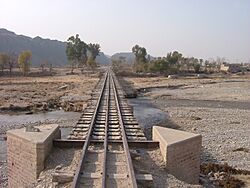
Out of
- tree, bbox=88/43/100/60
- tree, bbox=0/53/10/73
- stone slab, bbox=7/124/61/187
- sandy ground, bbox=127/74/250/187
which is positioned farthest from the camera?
tree, bbox=88/43/100/60

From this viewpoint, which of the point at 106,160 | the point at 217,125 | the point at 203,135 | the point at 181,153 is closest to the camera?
the point at 106,160

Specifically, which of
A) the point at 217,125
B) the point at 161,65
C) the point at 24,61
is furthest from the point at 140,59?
the point at 217,125

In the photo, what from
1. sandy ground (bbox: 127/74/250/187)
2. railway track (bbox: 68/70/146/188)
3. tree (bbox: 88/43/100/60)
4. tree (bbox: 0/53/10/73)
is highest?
tree (bbox: 88/43/100/60)

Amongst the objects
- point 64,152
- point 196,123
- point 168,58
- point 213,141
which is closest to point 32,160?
point 64,152

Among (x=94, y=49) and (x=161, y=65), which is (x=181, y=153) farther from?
(x=94, y=49)

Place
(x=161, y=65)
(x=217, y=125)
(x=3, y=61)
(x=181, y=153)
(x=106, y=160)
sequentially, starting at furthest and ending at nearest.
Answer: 1. (x=161, y=65)
2. (x=3, y=61)
3. (x=217, y=125)
4. (x=181, y=153)
5. (x=106, y=160)

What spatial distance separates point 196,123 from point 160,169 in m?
18.4

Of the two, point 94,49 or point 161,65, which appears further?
point 94,49

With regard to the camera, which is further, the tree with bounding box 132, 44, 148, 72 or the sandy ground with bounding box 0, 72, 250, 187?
the tree with bounding box 132, 44, 148, 72

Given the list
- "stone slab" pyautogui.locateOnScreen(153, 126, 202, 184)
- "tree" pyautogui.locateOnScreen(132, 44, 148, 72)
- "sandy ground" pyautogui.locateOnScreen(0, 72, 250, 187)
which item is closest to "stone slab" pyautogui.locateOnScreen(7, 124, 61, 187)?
"sandy ground" pyautogui.locateOnScreen(0, 72, 250, 187)

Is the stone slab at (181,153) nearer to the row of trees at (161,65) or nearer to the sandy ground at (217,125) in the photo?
the sandy ground at (217,125)

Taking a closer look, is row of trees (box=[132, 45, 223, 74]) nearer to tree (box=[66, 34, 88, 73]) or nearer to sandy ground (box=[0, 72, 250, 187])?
tree (box=[66, 34, 88, 73])

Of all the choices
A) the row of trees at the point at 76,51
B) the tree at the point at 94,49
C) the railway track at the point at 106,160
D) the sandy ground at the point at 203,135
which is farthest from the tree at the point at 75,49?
the railway track at the point at 106,160

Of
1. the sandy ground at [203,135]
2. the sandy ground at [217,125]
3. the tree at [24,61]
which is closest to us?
the sandy ground at [203,135]
